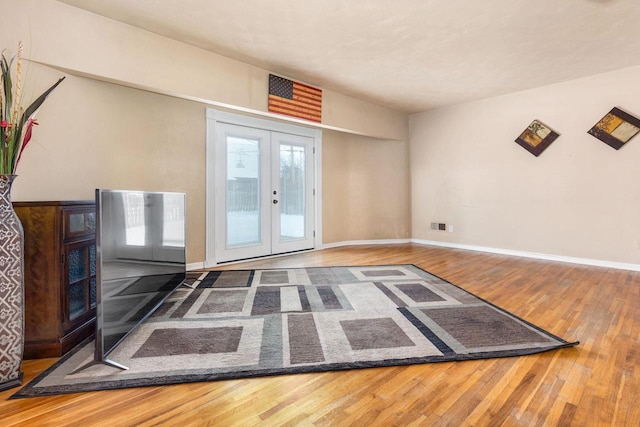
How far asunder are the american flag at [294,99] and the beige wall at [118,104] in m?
0.15

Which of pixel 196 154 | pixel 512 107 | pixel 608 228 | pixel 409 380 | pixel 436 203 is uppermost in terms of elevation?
pixel 512 107

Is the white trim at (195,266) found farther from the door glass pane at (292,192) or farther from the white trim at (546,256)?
the white trim at (546,256)

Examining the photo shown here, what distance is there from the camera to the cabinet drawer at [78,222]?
192cm

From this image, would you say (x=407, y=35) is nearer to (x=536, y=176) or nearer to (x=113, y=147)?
(x=536, y=176)

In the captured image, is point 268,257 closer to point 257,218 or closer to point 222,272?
point 257,218

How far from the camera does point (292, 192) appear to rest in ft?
17.1

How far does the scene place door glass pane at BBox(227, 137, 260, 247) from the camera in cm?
441

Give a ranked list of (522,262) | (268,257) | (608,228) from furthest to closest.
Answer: (268,257)
(522,262)
(608,228)

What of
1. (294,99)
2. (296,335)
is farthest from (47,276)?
(294,99)

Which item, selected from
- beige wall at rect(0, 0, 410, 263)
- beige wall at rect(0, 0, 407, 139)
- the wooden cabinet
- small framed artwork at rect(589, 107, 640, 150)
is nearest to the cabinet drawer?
the wooden cabinet

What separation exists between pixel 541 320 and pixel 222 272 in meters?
3.42

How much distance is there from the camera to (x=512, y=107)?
4.98m

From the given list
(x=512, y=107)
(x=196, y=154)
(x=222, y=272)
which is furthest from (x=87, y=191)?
(x=512, y=107)

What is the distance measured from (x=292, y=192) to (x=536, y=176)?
4017mm
